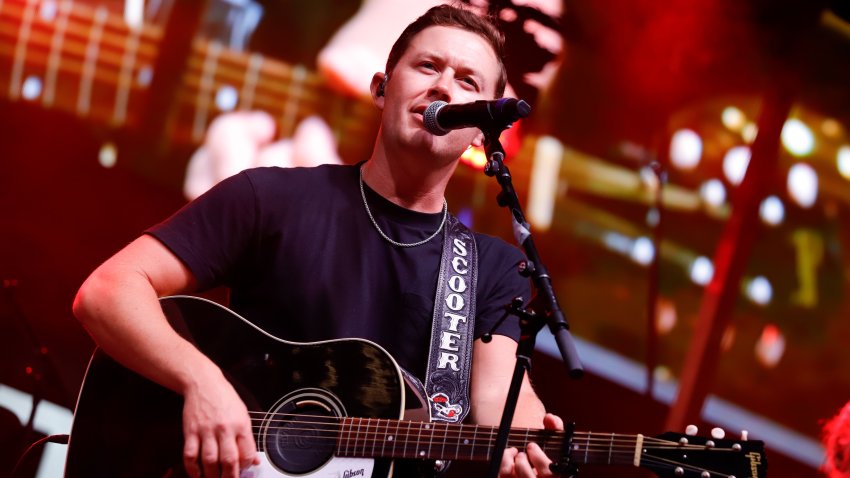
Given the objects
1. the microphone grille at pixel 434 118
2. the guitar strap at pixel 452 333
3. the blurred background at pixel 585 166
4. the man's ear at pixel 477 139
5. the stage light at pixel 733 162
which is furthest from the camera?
the stage light at pixel 733 162

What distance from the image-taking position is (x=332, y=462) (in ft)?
7.13

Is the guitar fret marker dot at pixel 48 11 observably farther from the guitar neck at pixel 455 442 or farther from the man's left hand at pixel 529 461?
the man's left hand at pixel 529 461

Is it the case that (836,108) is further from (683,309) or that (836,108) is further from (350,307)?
(350,307)

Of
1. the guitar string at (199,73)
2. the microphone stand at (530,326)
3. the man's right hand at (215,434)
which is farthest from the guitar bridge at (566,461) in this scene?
the guitar string at (199,73)

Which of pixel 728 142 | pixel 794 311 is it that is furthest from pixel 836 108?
pixel 794 311

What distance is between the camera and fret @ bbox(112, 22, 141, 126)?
16.8 ft

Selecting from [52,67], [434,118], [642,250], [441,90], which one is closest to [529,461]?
[434,118]

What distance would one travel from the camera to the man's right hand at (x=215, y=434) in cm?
202

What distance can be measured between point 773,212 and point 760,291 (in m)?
0.67

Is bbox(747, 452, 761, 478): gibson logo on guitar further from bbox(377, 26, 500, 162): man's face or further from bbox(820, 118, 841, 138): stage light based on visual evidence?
bbox(820, 118, 841, 138): stage light

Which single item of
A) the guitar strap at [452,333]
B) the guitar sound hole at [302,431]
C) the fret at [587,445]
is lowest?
the guitar sound hole at [302,431]

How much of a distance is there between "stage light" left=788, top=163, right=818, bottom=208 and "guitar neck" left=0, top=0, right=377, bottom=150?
4.35 m

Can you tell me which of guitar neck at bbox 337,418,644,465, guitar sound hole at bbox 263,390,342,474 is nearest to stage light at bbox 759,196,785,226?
guitar neck at bbox 337,418,644,465

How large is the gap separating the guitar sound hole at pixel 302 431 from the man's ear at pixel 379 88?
1095 millimetres
